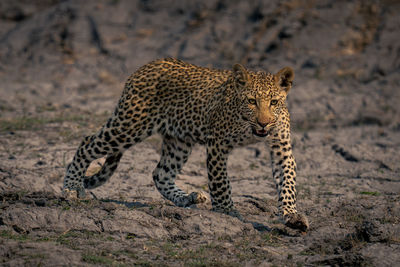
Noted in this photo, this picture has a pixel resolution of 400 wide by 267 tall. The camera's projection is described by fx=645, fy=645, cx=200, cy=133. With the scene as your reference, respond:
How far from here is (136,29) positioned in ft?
55.9

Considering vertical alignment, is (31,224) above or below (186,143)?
below

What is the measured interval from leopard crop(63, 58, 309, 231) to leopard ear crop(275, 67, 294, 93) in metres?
0.01

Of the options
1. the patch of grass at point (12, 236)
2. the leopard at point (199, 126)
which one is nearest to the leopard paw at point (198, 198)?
the leopard at point (199, 126)

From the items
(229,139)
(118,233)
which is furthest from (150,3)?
(118,233)

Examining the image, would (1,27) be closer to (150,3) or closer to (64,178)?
(150,3)

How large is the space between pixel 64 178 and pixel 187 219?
7.10 feet

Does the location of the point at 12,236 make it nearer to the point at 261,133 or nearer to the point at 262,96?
the point at 261,133

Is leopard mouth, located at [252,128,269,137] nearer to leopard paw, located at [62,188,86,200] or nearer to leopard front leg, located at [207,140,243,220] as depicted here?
leopard front leg, located at [207,140,243,220]

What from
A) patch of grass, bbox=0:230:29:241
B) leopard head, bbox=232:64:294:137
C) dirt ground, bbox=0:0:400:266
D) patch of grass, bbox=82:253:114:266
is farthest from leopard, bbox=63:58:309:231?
patch of grass, bbox=82:253:114:266

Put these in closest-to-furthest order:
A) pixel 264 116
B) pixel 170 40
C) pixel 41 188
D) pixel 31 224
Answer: pixel 31 224, pixel 264 116, pixel 41 188, pixel 170 40

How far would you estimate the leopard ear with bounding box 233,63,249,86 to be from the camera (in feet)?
24.3

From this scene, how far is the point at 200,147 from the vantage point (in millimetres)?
11594

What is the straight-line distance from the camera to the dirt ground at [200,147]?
254 inches

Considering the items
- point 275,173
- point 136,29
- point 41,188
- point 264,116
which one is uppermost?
point 136,29
